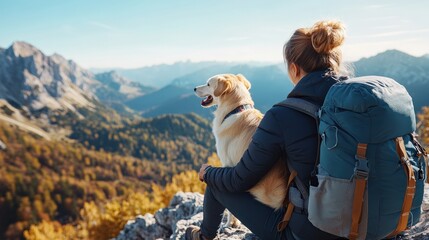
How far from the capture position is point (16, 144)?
18388cm

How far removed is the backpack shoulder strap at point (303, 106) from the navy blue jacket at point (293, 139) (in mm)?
50

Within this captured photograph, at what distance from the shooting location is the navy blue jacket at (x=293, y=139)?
3.76 metres

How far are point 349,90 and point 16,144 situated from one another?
702ft

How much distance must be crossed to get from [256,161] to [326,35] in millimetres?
1749

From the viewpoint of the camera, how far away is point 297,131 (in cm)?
375

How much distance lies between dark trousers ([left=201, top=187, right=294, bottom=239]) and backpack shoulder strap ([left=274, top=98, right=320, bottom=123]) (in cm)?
150

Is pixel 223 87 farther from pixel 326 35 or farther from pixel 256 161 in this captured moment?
pixel 326 35

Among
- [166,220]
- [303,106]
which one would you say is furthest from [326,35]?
[166,220]

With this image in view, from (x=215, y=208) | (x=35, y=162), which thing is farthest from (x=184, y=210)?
(x=35, y=162)

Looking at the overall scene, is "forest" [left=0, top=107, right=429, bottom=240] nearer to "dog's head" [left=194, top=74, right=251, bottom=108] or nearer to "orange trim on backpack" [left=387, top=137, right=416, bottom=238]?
"dog's head" [left=194, top=74, right=251, bottom=108]

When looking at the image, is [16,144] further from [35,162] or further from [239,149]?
[239,149]

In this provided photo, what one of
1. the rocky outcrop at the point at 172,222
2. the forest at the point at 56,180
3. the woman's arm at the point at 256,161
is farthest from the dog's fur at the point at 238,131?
the forest at the point at 56,180

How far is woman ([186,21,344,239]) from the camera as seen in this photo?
12.4 ft

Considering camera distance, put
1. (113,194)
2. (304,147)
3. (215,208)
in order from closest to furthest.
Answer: (304,147)
(215,208)
(113,194)
